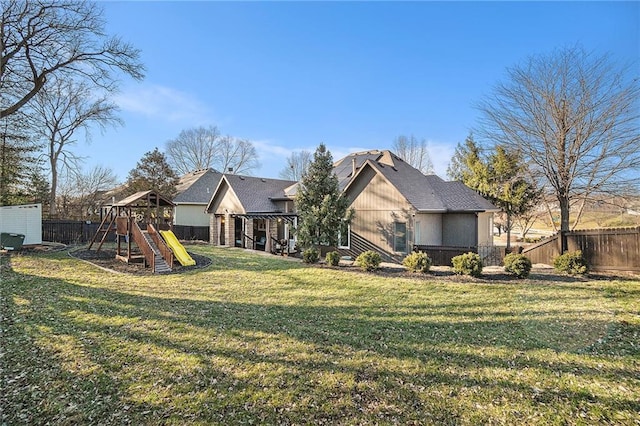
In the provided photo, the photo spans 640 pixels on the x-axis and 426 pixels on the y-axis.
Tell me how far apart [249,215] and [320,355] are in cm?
1565

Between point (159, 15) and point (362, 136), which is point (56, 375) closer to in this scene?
point (159, 15)

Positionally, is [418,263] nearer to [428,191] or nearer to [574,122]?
[428,191]

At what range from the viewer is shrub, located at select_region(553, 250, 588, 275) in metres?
10.7

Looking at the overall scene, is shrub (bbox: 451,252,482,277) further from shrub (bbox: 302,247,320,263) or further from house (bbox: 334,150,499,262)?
shrub (bbox: 302,247,320,263)

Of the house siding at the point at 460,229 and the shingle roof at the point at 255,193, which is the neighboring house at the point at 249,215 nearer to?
the shingle roof at the point at 255,193

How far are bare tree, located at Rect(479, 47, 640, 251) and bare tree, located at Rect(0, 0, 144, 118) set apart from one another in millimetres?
17739

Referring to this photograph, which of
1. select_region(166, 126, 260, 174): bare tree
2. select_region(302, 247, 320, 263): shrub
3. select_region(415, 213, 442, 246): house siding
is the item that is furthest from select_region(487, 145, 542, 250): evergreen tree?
select_region(166, 126, 260, 174): bare tree

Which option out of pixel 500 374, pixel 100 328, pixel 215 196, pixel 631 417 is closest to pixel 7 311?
pixel 100 328

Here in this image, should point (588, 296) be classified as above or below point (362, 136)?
below

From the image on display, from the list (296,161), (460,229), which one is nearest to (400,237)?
(460,229)

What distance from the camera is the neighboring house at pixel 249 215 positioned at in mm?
20016

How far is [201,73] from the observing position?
14508mm

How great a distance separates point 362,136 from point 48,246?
2551cm

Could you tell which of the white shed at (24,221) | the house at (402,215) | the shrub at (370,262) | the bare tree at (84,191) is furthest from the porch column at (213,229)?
the shrub at (370,262)
